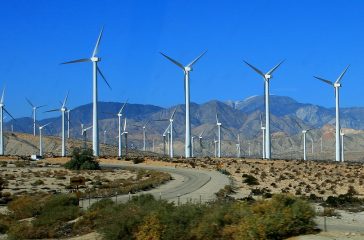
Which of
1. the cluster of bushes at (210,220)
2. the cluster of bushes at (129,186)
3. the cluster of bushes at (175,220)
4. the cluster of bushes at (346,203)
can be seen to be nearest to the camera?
the cluster of bushes at (210,220)

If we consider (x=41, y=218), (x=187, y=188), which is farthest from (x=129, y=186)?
(x=41, y=218)

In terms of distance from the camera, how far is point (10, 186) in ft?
246

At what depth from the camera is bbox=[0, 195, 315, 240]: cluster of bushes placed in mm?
27234

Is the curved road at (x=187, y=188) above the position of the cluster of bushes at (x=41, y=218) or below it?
above

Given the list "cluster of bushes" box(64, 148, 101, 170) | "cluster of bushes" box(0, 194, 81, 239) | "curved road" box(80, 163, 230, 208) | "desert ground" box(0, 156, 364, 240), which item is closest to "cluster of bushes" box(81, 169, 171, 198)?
"curved road" box(80, 163, 230, 208)

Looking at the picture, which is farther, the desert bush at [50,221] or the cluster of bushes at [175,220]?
the desert bush at [50,221]

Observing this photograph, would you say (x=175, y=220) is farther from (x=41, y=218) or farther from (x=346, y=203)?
(x=346, y=203)

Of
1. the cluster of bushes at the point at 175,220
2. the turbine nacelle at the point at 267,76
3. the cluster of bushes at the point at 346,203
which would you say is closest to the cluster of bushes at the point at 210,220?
the cluster of bushes at the point at 175,220

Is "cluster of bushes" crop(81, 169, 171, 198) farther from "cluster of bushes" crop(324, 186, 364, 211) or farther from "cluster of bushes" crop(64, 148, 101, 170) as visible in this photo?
"cluster of bushes" crop(324, 186, 364, 211)

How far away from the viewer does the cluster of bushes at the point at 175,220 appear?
89.4 feet

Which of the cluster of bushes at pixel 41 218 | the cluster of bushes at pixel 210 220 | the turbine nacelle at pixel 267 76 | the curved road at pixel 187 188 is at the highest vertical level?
the turbine nacelle at pixel 267 76

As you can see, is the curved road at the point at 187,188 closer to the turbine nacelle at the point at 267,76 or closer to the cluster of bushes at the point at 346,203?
the cluster of bushes at the point at 346,203

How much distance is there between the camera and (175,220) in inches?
1278

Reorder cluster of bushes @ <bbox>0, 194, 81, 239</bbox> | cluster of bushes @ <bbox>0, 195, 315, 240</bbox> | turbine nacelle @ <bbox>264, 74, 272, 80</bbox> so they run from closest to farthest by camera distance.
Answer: cluster of bushes @ <bbox>0, 195, 315, 240</bbox> < cluster of bushes @ <bbox>0, 194, 81, 239</bbox> < turbine nacelle @ <bbox>264, 74, 272, 80</bbox>
